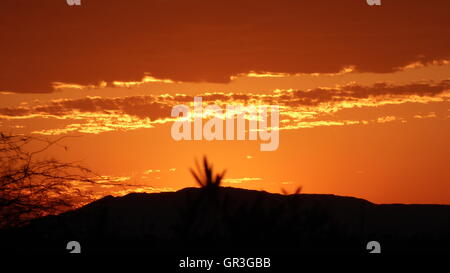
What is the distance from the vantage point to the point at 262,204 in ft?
18.8

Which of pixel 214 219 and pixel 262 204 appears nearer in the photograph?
pixel 214 219

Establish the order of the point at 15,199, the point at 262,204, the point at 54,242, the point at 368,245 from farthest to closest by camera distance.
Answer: the point at 15,199, the point at 54,242, the point at 368,245, the point at 262,204

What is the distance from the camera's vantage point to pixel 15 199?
10.5 metres

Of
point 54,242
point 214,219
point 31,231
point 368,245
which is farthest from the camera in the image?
point 31,231

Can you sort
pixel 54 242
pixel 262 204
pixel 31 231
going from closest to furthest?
pixel 262 204 < pixel 54 242 < pixel 31 231

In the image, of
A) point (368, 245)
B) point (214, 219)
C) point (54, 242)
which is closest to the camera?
point (214, 219)
